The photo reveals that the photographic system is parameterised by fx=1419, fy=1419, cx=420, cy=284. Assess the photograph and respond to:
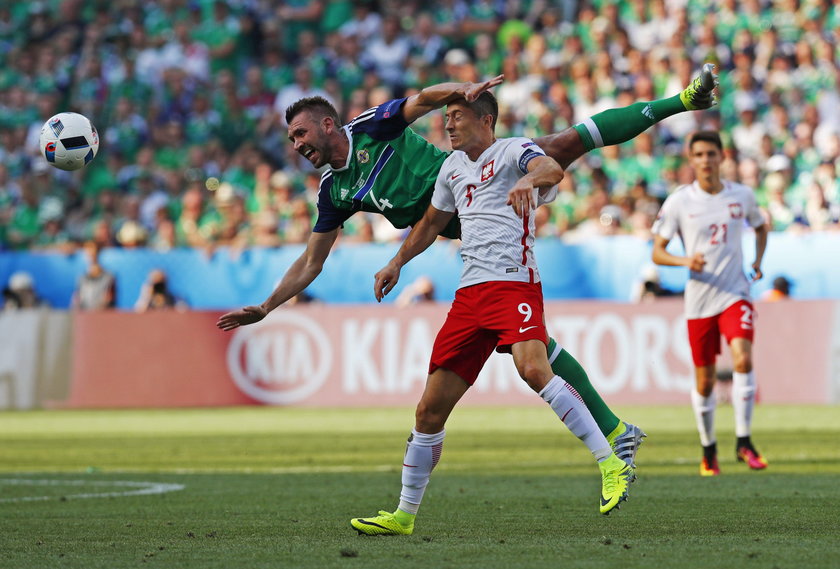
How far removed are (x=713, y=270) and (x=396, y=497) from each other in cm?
348

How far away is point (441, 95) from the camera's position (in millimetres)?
7645

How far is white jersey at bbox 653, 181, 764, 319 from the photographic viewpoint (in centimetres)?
1125

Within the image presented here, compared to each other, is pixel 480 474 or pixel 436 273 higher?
pixel 436 273

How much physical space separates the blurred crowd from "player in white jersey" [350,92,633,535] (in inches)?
452

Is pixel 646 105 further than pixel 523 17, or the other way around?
pixel 523 17

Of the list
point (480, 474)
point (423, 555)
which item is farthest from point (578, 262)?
point (423, 555)

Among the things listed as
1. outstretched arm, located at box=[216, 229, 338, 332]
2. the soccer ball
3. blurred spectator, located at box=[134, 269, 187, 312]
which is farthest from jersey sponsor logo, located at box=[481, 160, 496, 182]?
blurred spectator, located at box=[134, 269, 187, 312]

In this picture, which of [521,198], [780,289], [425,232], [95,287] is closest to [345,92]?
[95,287]

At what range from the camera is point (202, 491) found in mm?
10039

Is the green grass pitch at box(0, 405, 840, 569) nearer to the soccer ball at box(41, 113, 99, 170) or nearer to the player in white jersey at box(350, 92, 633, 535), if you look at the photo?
the player in white jersey at box(350, 92, 633, 535)

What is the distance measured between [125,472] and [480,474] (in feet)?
9.93

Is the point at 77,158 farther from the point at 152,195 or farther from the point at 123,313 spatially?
the point at 152,195

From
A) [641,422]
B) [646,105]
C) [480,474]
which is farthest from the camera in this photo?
[641,422]

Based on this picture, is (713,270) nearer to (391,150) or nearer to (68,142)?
(391,150)
